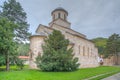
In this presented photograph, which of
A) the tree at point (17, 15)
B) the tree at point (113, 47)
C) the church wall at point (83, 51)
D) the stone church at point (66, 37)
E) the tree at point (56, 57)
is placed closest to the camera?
the tree at point (56, 57)

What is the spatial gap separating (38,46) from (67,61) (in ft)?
21.5

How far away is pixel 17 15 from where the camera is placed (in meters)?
34.6

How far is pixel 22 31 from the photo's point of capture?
111 ft

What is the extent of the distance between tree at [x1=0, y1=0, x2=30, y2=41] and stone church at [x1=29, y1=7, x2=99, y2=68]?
5.12 meters

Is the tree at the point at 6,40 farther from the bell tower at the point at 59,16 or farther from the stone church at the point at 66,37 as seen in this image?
the bell tower at the point at 59,16

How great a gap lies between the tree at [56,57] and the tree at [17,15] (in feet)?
47.4

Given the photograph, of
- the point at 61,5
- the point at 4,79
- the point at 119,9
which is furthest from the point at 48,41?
the point at 61,5

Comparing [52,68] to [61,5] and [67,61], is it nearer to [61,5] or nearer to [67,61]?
[67,61]

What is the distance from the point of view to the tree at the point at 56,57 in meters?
19.9

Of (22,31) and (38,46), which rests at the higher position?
(22,31)

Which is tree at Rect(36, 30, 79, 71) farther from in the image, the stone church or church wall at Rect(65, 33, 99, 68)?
church wall at Rect(65, 33, 99, 68)

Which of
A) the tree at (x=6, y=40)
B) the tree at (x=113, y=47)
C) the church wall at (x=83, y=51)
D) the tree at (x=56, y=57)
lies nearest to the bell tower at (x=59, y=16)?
the church wall at (x=83, y=51)

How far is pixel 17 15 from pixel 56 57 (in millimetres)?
19485

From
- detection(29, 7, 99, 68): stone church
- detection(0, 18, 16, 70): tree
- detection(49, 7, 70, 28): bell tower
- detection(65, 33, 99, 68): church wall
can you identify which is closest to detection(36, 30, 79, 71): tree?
detection(29, 7, 99, 68): stone church
